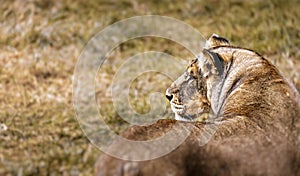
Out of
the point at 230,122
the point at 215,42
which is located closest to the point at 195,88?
the point at 215,42

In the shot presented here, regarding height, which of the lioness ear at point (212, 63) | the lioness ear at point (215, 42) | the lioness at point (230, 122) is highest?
the lioness ear at point (215, 42)

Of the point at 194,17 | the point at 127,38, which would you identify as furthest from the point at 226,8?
the point at 127,38

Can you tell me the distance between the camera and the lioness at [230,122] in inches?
253

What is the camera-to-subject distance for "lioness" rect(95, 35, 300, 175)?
6.44 m

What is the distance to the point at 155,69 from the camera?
13180mm

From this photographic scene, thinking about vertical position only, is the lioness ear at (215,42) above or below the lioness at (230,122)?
above

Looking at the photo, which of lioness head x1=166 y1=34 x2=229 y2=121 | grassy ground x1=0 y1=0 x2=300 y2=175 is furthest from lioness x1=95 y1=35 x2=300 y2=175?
grassy ground x1=0 y1=0 x2=300 y2=175

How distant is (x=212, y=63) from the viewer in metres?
8.79

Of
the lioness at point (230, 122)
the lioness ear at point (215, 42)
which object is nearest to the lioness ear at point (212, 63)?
the lioness at point (230, 122)

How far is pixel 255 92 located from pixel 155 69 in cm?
510

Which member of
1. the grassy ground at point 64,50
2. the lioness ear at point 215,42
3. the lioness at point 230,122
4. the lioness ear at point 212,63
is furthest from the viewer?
the grassy ground at point 64,50

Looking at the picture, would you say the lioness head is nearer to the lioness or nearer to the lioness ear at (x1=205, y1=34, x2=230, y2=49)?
the lioness

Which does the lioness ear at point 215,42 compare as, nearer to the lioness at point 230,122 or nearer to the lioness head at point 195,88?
the lioness at point 230,122

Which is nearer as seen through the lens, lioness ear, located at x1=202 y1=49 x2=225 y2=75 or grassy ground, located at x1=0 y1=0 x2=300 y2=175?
lioness ear, located at x1=202 y1=49 x2=225 y2=75
